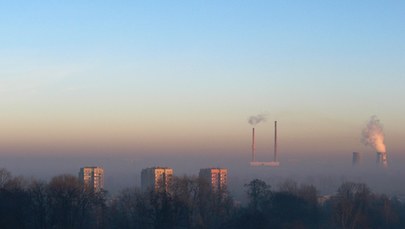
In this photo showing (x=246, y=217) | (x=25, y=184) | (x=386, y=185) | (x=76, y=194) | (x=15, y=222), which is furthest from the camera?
(x=386, y=185)

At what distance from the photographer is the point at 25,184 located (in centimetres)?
5147

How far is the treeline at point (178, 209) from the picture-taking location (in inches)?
1642

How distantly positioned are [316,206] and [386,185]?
143 ft

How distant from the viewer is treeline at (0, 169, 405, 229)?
41719 millimetres

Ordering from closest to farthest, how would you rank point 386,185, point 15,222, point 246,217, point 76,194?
point 15,222 < point 246,217 < point 76,194 < point 386,185

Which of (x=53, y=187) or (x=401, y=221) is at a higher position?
(x=53, y=187)

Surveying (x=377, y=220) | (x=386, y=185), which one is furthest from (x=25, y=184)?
(x=386, y=185)

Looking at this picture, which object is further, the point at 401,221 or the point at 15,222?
the point at 401,221

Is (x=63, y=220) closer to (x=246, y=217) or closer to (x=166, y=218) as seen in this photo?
(x=166, y=218)

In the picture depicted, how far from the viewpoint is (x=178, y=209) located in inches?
1745

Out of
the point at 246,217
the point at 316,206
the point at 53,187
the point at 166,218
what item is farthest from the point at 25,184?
the point at 316,206

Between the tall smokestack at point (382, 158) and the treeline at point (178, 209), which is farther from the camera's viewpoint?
the tall smokestack at point (382, 158)

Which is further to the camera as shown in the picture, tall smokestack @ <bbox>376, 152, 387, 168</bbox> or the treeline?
tall smokestack @ <bbox>376, 152, 387, 168</bbox>

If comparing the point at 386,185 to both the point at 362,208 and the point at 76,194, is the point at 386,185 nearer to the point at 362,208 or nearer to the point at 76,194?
the point at 362,208
